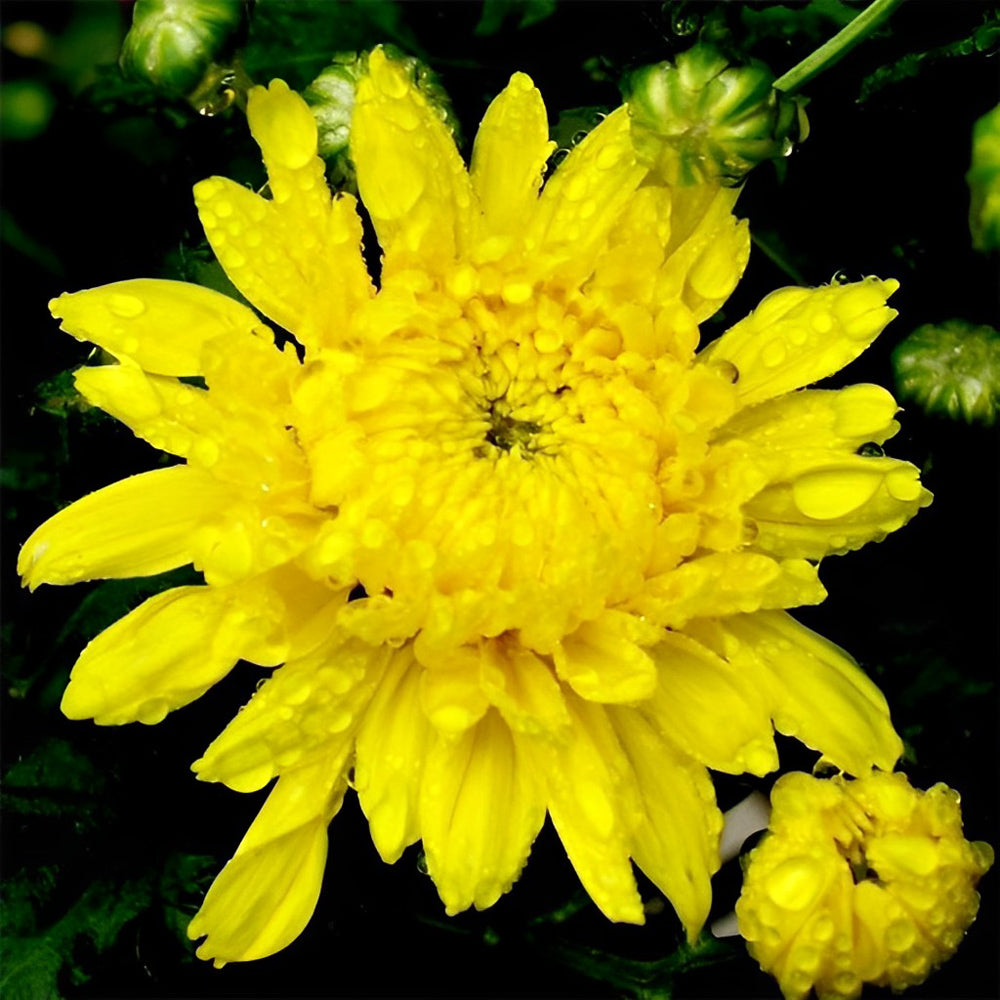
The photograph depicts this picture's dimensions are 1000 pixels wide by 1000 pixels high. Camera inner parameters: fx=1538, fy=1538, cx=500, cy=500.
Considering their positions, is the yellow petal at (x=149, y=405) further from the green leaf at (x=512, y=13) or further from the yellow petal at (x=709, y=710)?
the green leaf at (x=512, y=13)

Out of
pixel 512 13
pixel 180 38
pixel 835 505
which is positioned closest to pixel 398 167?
pixel 180 38

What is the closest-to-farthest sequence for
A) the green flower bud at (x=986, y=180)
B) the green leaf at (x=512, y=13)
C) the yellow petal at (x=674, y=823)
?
the yellow petal at (x=674, y=823) < the green flower bud at (x=986, y=180) < the green leaf at (x=512, y=13)

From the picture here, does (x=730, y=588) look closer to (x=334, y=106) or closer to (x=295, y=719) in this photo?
(x=295, y=719)

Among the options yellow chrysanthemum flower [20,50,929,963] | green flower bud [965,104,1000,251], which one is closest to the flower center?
yellow chrysanthemum flower [20,50,929,963]

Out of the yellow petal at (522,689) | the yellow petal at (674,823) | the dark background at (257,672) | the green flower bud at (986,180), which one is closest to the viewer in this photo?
the yellow petal at (522,689)

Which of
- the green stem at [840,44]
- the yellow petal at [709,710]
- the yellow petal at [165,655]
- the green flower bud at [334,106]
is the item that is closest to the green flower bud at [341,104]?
the green flower bud at [334,106]

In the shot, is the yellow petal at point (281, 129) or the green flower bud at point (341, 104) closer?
the yellow petal at point (281, 129)

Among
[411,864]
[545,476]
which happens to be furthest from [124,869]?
[545,476]
